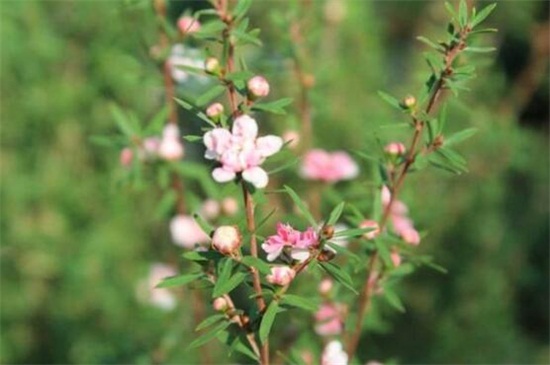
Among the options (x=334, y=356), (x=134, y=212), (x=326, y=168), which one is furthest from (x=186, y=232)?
(x=134, y=212)

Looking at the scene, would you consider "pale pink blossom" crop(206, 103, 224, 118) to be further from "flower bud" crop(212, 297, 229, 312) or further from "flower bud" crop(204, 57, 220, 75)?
"flower bud" crop(212, 297, 229, 312)

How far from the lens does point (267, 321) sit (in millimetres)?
938

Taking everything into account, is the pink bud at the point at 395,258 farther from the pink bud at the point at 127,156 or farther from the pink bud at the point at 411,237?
the pink bud at the point at 127,156

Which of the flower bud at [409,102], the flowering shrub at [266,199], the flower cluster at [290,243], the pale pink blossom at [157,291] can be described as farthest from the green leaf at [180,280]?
the pale pink blossom at [157,291]

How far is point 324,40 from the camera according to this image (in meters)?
2.61

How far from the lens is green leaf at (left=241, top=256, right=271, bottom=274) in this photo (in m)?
0.92

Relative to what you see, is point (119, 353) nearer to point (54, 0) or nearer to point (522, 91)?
point (54, 0)

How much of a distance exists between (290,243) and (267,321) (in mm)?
85

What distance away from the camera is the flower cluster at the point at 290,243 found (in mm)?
928

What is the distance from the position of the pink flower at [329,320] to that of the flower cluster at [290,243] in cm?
44

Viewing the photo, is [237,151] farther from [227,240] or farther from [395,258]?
[395,258]

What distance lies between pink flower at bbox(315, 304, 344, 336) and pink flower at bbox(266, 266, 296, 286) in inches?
16.5

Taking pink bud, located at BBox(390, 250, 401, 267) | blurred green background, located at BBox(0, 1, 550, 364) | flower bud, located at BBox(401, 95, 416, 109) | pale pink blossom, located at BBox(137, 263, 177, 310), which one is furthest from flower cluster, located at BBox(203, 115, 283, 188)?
blurred green background, located at BBox(0, 1, 550, 364)

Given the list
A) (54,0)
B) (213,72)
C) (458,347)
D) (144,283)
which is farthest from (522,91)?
(213,72)
